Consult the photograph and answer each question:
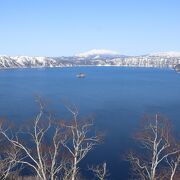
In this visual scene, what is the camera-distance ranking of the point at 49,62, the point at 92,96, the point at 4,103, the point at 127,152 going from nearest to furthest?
the point at 127,152, the point at 4,103, the point at 92,96, the point at 49,62

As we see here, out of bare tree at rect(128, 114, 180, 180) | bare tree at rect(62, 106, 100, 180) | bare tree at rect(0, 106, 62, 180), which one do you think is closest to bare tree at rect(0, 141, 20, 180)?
bare tree at rect(0, 106, 62, 180)

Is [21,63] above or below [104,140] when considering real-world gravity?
below

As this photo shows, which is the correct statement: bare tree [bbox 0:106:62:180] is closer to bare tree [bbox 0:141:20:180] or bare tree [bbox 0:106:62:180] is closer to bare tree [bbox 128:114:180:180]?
bare tree [bbox 0:141:20:180]

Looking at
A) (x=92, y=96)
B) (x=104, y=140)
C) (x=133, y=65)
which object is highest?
(x=104, y=140)

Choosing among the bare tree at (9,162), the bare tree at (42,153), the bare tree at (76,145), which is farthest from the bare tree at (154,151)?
the bare tree at (9,162)

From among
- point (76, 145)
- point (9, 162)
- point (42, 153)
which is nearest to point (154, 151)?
point (76, 145)

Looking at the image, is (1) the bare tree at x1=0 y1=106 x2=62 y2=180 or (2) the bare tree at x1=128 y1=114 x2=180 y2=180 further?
(2) the bare tree at x1=128 y1=114 x2=180 y2=180

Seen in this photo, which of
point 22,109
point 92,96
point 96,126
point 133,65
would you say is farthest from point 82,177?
point 133,65

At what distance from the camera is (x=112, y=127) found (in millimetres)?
12047

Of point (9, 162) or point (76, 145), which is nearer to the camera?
point (76, 145)

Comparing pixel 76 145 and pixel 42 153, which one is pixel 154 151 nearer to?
Result: pixel 76 145

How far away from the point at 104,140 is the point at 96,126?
5.17 feet

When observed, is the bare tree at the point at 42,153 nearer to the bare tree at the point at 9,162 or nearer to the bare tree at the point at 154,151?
the bare tree at the point at 9,162

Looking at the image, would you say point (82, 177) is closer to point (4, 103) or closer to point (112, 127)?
point (112, 127)
